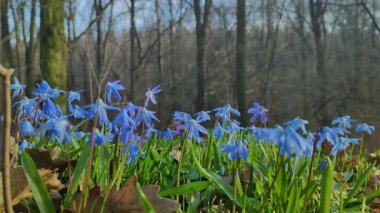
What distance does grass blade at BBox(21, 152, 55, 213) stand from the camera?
3.88 feet

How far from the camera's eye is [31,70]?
9227 mm

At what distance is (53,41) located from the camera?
863 centimetres

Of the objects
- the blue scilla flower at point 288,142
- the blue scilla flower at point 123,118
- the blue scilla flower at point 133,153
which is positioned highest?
the blue scilla flower at point 123,118

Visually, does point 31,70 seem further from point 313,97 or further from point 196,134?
point 313,97

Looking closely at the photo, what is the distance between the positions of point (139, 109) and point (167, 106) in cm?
2133

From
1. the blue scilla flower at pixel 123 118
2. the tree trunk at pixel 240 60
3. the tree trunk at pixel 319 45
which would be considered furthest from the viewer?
the tree trunk at pixel 319 45

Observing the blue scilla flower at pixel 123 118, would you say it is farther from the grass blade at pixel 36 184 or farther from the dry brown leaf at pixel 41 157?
the dry brown leaf at pixel 41 157

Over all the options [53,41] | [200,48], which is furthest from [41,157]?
[200,48]

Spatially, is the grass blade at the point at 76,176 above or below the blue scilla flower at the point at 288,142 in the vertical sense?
below

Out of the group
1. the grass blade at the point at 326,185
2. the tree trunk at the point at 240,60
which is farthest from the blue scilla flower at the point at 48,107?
the tree trunk at the point at 240,60

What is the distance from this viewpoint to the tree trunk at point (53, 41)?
845 centimetres

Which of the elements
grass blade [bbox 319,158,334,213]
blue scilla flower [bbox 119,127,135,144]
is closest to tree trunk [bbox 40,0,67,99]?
blue scilla flower [bbox 119,127,135,144]

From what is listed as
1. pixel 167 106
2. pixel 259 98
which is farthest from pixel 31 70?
pixel 259 98

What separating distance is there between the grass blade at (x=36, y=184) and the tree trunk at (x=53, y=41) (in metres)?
7.41
